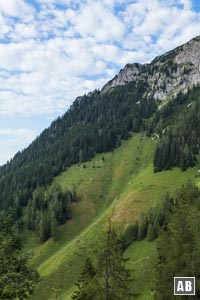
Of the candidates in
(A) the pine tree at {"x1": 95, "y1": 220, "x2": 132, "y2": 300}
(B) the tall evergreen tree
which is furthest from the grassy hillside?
(A) the pine tree at {"x1": 95, "y1": 220, "x2": 132, "y2": 300}

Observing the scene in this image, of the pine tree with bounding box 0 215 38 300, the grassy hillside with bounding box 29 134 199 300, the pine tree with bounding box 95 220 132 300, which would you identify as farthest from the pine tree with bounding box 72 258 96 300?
the grassy hillside with bounding box 29 134 199 300

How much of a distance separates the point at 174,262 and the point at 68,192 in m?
143

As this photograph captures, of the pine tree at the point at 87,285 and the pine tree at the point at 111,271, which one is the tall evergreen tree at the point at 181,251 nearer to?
the pine tree at the point at 111,271

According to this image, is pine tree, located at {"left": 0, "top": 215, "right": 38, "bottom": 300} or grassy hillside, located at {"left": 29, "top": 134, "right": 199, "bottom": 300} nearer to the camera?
pine tree, located at {"left": 0, "top": 215, "right": 38, "bottom": 300}

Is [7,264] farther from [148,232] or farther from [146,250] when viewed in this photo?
[148,232]

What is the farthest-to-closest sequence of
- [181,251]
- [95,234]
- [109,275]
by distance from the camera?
[95,234] < [181,251] < [109,275]

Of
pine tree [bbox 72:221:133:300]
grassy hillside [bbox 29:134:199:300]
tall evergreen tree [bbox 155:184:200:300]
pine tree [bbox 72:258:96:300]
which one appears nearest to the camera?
pine tree [bbox 72:221:133:300]

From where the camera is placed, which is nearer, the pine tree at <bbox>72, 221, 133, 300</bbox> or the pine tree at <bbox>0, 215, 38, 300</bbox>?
the pine tree at <bbox>0, 215, 38, 300</bbox>

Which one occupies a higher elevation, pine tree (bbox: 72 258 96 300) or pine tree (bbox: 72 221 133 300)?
pine tree (bbox: 72 221 133 300)

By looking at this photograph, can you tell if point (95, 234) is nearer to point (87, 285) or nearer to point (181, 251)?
point (181, 251)

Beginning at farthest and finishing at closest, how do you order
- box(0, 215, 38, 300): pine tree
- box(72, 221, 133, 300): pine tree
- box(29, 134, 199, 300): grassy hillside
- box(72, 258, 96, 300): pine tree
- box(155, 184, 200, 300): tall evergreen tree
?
box(29, 134, 199, 300): grassy hillside
box(155, 184, 200, 300): tall evergreen tree
box(72, 258, 96, 300): pine tree
box(72, 221, 133, 300): pine tree
box(0, 215, 38, 300): pine tree

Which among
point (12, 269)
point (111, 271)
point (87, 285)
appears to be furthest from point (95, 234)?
point (12, 269)

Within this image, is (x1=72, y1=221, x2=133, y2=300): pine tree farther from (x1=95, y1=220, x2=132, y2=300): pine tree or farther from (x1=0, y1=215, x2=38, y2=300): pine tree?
(x1=0, y1=215, x2=38, y2=300): pine tree

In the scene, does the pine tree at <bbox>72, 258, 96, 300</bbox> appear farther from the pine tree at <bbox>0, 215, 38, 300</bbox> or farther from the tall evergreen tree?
the pine tree at <bbox>0, 215, 38, 300</bbox>
